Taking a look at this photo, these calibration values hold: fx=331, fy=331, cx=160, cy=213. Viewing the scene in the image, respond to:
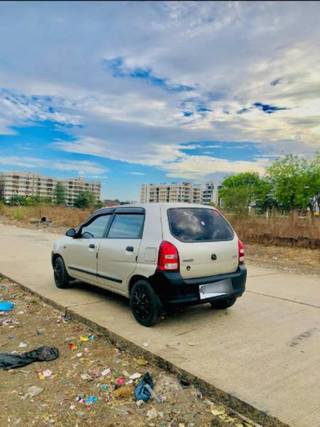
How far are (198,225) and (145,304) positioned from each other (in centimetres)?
121

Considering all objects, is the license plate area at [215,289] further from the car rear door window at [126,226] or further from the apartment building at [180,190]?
the apartment building at [180,190]

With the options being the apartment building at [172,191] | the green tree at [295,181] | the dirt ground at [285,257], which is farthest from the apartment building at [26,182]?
the dirt ground at [285,257]

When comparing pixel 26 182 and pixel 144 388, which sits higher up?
pixel 26 182

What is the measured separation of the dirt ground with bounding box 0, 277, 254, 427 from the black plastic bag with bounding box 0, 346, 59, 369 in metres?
0.07

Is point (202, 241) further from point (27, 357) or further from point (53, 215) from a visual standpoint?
point (53, 215)

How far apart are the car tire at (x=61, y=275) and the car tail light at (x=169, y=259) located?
2719 millimetres

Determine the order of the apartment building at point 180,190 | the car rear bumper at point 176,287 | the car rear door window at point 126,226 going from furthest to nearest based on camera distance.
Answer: the apartment building at point 180,190, the car rear door window at point 126,226, the car rear bumper at point 176,287

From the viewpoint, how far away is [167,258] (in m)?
3.88

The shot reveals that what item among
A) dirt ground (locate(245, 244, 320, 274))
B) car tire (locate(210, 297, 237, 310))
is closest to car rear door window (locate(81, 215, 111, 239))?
car tire (locate(210, 297, 237, 310))

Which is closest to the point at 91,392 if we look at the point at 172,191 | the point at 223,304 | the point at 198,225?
the point at 198,225

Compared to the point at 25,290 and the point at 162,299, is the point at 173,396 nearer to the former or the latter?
the point at 162,299

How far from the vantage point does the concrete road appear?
2.74 m

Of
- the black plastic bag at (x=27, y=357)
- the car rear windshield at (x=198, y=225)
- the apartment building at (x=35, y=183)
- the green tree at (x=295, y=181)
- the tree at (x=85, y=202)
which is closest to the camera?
the black plastic bag at (x=27, y=357)

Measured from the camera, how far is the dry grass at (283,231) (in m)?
11.2
